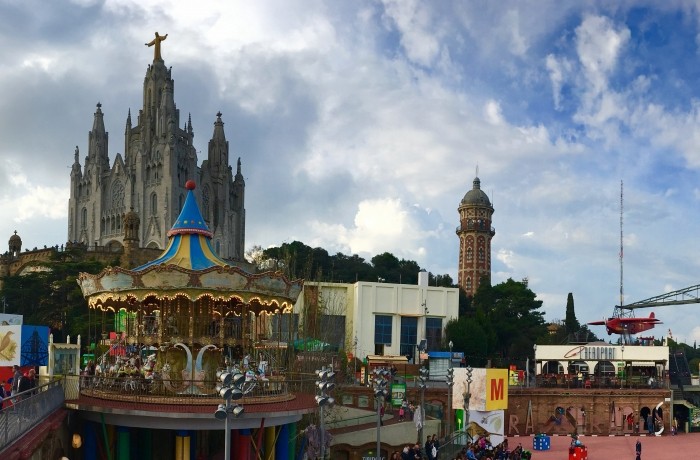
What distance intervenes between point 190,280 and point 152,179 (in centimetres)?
8589

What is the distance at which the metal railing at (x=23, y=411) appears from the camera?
14255 millimetres

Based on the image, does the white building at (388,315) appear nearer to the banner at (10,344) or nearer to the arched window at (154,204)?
the banner at (10,344)

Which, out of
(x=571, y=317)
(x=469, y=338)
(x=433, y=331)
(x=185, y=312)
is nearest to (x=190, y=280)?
(x=185, y=312)

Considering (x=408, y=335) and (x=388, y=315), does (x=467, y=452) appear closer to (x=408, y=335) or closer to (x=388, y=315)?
(x=388, y=315)

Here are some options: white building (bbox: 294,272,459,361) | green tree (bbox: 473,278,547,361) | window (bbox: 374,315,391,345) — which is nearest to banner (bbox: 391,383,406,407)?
white building (bbox: 294,272,459,361)

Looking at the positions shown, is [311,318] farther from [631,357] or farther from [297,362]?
[631,357]

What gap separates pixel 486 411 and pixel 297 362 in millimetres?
8460

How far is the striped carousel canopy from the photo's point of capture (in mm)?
24531

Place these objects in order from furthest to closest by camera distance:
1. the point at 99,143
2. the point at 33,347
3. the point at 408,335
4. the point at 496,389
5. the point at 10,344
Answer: the point at 99,143
the point at 408,335
the point at 496,389
the point at 33,347
the point at 10,344

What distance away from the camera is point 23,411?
15891 mm

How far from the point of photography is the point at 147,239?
10175 cm

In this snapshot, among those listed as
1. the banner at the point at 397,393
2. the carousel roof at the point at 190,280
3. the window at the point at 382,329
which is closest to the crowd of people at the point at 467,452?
the carousel roof at the point at 190,280

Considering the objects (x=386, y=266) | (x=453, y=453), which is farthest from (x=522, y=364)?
(x=453, y=453)

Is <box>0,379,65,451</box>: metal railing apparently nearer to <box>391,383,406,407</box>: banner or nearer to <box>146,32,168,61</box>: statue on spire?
<box>391,383,406,407</box>: banner
